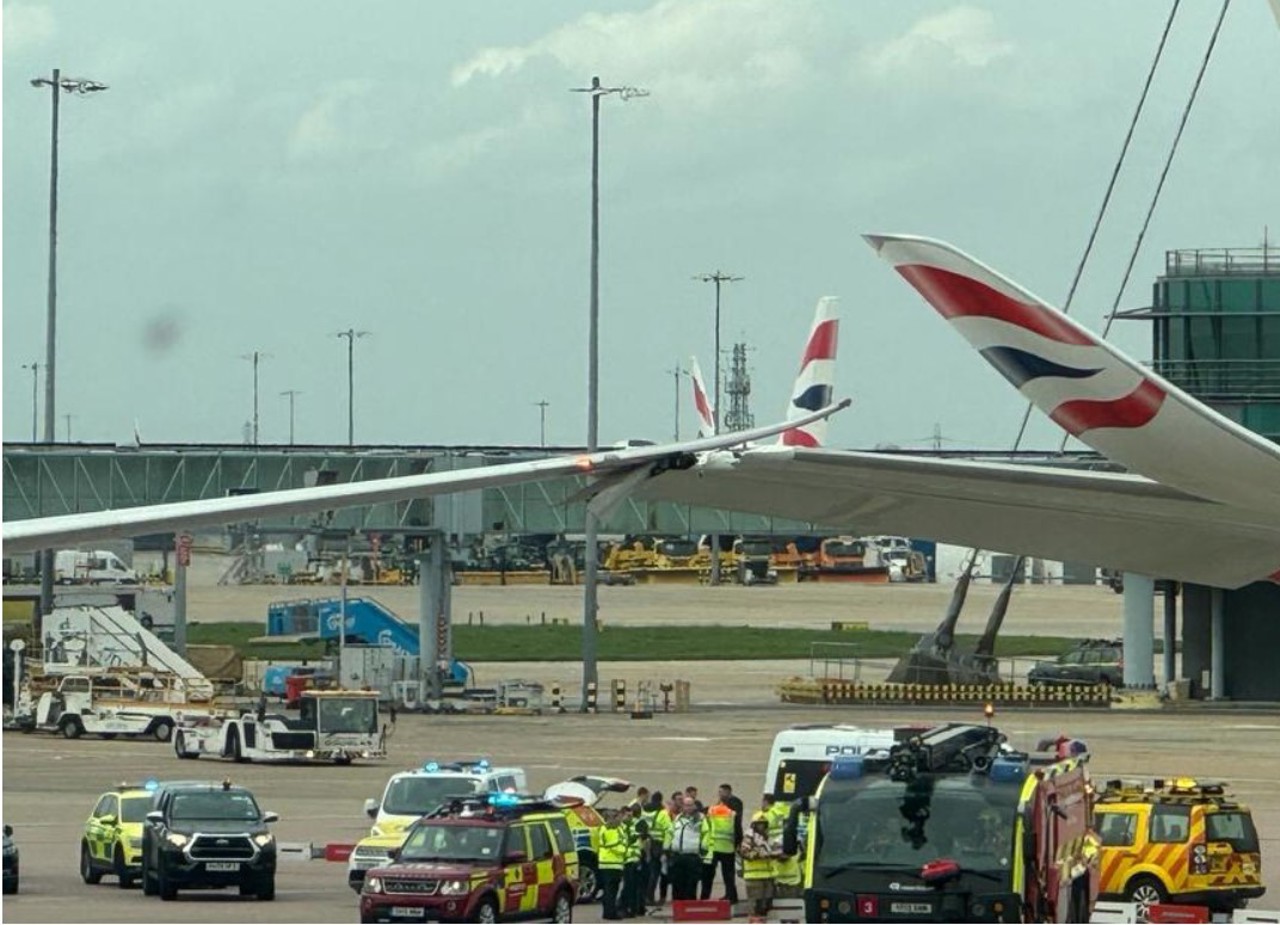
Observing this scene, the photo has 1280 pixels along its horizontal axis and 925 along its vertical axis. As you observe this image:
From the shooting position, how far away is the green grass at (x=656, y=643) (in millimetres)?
88000

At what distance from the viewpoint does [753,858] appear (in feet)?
84.9

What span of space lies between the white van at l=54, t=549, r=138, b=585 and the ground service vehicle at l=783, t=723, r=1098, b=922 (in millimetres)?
69452

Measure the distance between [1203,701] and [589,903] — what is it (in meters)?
41.2

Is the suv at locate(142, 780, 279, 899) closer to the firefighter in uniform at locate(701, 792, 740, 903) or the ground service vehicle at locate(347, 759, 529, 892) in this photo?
the ground service vehicle at locate(347, 759, 529, 892)

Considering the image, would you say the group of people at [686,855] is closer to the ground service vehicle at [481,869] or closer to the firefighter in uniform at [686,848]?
the firefighter in uniform at [686,848]

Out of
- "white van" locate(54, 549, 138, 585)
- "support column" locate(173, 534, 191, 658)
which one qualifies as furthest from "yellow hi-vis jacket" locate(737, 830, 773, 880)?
"white van" locate(54, 549, 138, 585)

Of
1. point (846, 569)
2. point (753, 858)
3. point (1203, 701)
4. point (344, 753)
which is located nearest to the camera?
point (753, 858)

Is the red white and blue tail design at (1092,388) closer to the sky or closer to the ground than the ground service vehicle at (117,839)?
closer to the sky

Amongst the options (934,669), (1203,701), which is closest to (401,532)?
(934,669)

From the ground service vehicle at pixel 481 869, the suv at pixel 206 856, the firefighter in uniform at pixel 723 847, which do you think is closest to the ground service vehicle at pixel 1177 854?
the firefighter in uniform at pixel 723 847

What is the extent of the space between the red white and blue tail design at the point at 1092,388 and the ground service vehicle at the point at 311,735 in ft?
98.4

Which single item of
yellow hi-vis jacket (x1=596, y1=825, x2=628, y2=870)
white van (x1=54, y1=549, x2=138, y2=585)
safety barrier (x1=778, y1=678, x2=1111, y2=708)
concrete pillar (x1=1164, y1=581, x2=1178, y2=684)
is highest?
white van (x1=54, y1=549, x2=138, y2=585)

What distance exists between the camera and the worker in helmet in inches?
1017

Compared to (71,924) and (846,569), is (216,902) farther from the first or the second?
(846,569)
